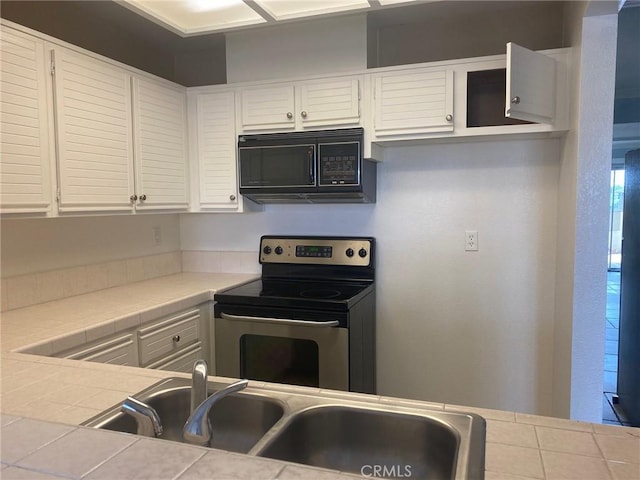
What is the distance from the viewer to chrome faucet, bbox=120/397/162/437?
0.88 metres

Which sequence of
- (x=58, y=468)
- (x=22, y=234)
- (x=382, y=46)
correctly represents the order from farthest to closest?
1. (x=382, y=46)
2. (x=22, y=234)
3. (x=58, y=468)

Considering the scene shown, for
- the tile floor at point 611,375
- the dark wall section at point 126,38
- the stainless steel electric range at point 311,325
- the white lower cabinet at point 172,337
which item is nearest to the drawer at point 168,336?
the white lower cabinet at point 172,337

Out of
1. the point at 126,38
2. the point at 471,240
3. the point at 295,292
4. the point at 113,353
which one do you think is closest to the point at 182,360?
the point at 113,353

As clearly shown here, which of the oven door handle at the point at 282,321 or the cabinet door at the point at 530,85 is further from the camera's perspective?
the oven door handle at the point at 282,321

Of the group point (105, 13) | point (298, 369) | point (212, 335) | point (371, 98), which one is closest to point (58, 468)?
point (298, 369)

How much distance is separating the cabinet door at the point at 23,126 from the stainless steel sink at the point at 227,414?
1.10m

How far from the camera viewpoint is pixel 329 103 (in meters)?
2.46

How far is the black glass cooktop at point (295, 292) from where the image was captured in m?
2.28

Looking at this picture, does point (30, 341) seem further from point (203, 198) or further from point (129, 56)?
point (129, 56)

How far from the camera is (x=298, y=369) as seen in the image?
7.59 feet

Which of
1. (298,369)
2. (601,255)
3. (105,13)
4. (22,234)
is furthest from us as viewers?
(105,13)

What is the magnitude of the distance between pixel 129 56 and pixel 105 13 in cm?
31

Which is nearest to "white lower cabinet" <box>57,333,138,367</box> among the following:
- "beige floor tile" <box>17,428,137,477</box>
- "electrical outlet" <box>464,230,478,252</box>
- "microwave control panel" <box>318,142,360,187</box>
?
"beige floor tile" <box>17,428,137,477</box>

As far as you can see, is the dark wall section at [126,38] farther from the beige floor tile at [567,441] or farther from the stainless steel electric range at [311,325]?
the beige floor tile at [567,441]
